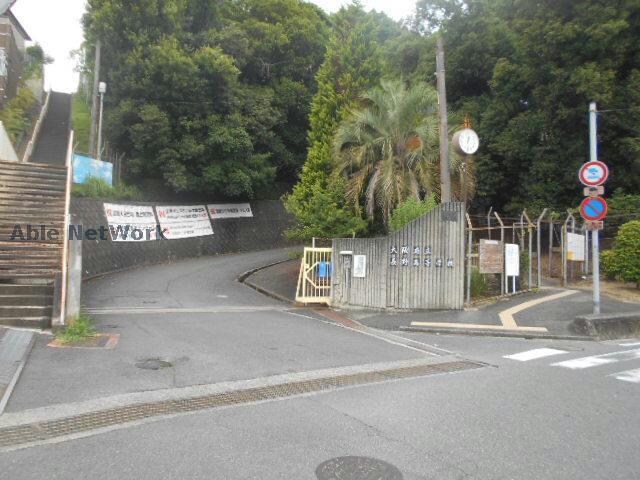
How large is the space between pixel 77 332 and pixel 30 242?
3862 millimetres

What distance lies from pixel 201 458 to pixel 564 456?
3212 millimetres

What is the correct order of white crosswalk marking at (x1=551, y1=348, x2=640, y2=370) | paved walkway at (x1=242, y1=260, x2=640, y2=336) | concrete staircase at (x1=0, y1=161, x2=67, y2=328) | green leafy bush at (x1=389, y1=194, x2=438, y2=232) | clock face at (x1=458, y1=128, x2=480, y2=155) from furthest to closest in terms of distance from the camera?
green leafy bush at (x1=389, y1=194, x2=438, y2=232) < clock face at (x1=458, y1=128, x2=480, y2=155) < paved walkway at (x1=242, y1=260, x2=640, y2=336) < concrete staircase at (x1=0, y1=161, x2=67, y2=328) < white crosswalk marking at (x1=551, y1=348, x2=640, y2=370)

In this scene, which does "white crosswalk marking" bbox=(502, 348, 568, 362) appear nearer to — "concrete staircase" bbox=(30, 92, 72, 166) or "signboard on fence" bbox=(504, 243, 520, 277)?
"signboard on fence" bbox=(504, 243, 520, 277)

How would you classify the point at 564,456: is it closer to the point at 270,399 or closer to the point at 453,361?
the point at 270,399

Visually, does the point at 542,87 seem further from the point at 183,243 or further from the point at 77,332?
the point at 77,332

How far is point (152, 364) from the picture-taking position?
798cm

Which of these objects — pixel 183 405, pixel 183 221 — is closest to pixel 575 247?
pixel 183 405

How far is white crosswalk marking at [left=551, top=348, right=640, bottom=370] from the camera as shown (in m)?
8.61

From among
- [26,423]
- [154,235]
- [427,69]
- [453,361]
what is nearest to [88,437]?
[26,423]

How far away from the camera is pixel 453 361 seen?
9180 mm

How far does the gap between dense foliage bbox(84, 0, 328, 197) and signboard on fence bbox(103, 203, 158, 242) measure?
2286mm

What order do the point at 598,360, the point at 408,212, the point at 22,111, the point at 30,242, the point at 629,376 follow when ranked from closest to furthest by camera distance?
1. the point at 629,376
2. the point at 598,360
3. the point at 30,242
4. the point at 408,212
5. the point at 22,111

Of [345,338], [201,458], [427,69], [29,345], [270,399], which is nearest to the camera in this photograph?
[201,458]

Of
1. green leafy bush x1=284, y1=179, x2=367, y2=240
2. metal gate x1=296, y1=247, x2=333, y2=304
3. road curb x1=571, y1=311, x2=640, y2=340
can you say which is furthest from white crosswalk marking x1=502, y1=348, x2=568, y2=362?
green leafy bush x1=284, y1=179, x2=367, y2=240
